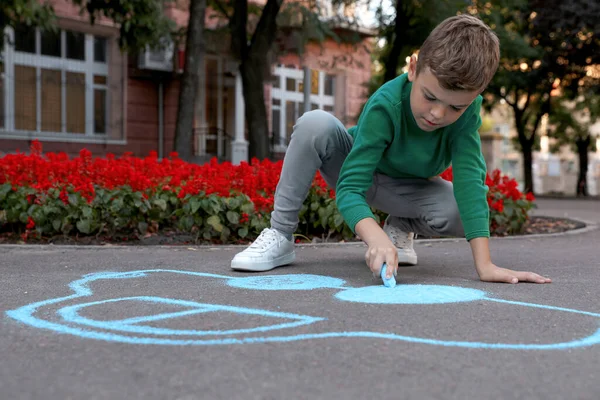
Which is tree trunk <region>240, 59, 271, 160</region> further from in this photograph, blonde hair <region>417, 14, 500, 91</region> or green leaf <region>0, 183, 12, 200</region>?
blonde hair <region>417, 14, 500, 91</region>

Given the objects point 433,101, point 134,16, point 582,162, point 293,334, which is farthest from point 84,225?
point 582,162

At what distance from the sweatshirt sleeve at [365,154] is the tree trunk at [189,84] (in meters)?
6.66

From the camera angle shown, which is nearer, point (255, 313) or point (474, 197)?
point (255, 313)

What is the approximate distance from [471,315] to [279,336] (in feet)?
2.40

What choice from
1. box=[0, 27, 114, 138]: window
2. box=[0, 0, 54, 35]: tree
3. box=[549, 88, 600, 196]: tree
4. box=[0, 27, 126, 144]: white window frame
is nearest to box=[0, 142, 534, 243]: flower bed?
box=[0, 0, 54, 35]: tree

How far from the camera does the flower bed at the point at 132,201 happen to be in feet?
16.8

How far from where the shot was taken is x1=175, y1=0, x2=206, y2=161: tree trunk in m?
9.68

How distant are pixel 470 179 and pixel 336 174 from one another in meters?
0.78

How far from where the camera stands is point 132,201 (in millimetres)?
5180

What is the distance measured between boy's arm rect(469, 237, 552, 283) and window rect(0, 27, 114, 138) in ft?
39.4

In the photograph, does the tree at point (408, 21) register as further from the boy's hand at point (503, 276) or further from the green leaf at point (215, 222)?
the boy's hand at point (503, 276)

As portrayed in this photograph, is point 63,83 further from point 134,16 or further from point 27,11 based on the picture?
point 27,11

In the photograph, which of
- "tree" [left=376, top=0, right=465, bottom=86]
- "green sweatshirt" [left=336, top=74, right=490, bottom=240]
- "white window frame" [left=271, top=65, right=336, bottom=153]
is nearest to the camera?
"green sweatshirt" [left=336, top=74, right=490, bottom=240]

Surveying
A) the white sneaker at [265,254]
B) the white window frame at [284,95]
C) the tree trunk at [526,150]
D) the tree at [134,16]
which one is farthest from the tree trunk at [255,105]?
the tree trunk at [526,150]
